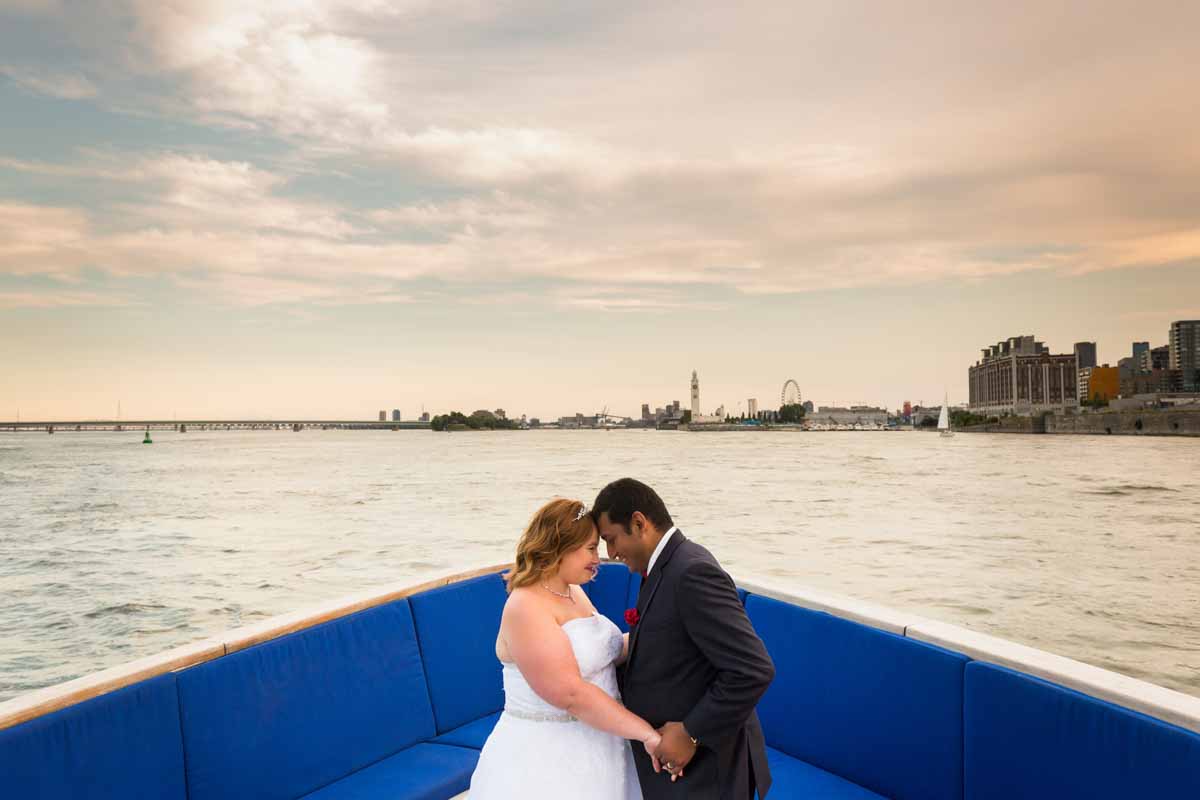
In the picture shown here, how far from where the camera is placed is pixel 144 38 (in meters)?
24.4

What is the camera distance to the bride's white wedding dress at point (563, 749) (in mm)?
1813

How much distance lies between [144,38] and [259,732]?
29602 millimetres

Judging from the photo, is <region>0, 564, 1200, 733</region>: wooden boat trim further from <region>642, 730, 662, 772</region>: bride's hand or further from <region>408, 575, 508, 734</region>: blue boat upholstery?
<region>642, 730, 662, 772</region>: bride's hand

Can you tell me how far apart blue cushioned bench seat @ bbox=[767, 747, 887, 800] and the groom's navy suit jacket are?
91cm

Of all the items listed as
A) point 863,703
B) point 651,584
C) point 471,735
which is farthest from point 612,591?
point 651,584

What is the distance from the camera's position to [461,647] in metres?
3.41

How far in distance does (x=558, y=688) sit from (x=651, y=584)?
1.10 ft

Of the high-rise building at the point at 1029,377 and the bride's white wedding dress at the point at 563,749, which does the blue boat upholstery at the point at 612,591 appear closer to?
the bride's white wedding dress at the point at 563,749

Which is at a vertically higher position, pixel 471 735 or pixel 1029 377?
pixel 1029 377

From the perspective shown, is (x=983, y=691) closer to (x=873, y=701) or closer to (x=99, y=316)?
(x=873, y=701)

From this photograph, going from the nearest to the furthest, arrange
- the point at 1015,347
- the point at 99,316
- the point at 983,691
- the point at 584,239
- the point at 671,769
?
1. the point at 671,769
2. the point at 983,691
3. the point at 99,316
4. the point at 584,239
5. the point at 1015,347

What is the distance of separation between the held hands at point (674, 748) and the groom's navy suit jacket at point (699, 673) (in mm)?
34

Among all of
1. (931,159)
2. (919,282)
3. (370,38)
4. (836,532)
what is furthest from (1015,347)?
(370,38)

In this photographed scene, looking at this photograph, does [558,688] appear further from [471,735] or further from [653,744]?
[471,735]
